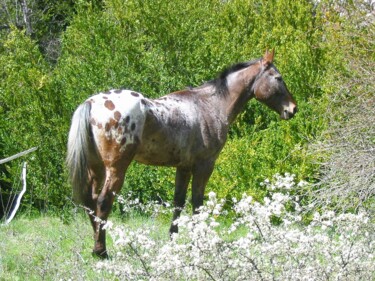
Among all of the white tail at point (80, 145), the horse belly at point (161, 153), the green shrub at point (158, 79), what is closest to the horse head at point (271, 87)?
the horse belly at point (161, 153)

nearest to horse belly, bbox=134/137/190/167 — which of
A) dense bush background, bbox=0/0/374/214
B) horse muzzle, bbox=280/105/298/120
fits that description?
horse muzzle, bbox=280/105/298/120

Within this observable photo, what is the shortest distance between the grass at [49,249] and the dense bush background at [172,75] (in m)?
0.78

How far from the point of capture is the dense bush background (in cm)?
A: 998

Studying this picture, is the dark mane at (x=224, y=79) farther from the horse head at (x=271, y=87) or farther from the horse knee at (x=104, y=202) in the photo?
the horse knee at (x=104, y=202)

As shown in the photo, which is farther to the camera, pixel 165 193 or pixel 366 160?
pixel 165 193

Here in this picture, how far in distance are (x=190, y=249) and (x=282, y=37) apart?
797 centimetres

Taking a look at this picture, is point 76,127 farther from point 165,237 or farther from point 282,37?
point 282,37

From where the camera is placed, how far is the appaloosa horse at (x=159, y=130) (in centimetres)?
695

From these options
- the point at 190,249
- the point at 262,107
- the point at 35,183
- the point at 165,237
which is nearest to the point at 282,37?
the point at 262,107

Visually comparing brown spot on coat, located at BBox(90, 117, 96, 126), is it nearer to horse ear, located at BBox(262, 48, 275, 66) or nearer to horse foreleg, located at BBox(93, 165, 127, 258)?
horse foreleg, located at BBox(93, 165, 127, 258)

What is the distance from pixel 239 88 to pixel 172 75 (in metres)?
3.39

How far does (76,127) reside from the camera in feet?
22.7

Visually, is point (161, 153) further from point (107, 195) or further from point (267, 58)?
point (267, 58)

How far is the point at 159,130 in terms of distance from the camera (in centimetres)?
732
